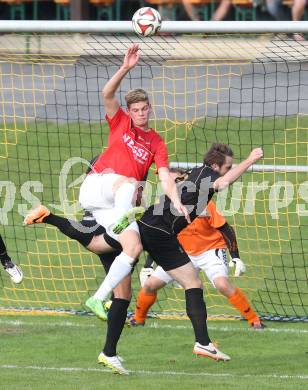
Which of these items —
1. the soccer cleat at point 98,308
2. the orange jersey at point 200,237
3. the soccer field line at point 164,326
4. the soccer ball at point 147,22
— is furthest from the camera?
the orange jersey at point 200,237

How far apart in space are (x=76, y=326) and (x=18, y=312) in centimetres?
94

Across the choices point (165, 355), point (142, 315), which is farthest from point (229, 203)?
point (165, 355)

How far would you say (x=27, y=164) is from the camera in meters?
18.0

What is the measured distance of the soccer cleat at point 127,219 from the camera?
965 cm

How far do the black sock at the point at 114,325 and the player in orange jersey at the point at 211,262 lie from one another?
164 centimetres

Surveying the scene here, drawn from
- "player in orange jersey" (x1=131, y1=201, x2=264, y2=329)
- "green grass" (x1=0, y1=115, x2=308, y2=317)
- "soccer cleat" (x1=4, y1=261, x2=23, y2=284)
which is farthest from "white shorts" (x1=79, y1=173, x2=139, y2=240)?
"green grass" (x1=0, y1=115, x2=308, y2=317)

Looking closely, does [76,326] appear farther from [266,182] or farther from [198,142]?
[198,142]

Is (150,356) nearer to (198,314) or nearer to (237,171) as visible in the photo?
(198,314)

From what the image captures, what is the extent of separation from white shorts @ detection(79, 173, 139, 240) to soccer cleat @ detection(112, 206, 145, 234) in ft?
0.88

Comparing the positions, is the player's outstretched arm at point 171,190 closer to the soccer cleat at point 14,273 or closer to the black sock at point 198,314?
the black sock at point 198,314

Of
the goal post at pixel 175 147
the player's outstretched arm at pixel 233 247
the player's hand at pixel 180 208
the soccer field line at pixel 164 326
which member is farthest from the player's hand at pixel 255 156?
the soccer field line at pixel 164 326

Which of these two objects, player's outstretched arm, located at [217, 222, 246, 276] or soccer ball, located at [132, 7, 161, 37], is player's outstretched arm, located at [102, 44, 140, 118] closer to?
soccer ball, located at [132, 7, 161, 37]

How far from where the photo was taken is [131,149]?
10055 mm

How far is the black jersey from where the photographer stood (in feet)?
32.7
